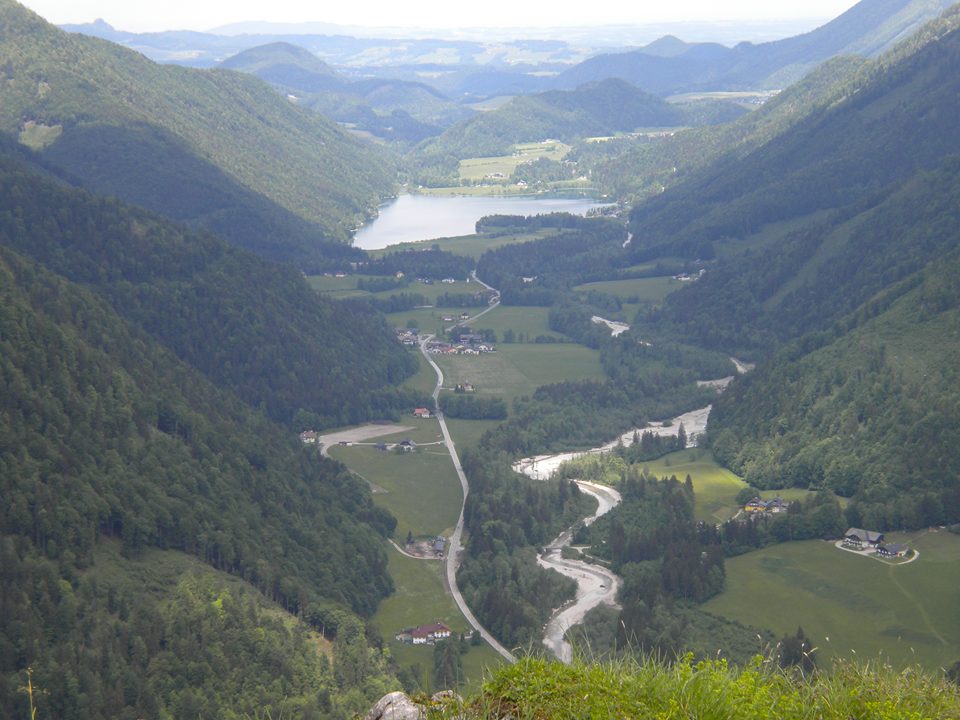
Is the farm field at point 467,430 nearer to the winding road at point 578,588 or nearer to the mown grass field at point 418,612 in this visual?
the winding road at point 578,588

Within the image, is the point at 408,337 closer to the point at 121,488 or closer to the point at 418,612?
the point at 418,612

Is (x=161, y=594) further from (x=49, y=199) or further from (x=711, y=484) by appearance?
(x=49, y=199)

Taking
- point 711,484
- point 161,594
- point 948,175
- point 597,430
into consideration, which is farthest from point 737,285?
point 161,594

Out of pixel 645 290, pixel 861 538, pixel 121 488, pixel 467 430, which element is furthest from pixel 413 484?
pixel 645 290

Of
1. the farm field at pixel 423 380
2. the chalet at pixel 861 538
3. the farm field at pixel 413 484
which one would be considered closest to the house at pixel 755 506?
the chalet at pixel 861 538

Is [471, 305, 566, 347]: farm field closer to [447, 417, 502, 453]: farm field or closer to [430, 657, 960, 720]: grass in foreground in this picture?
[447, 417, 502, 453]: farm field

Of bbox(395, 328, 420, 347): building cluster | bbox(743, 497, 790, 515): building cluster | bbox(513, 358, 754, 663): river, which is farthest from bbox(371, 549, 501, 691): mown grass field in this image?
bbox(395, 328, 420, 347): building cluster
